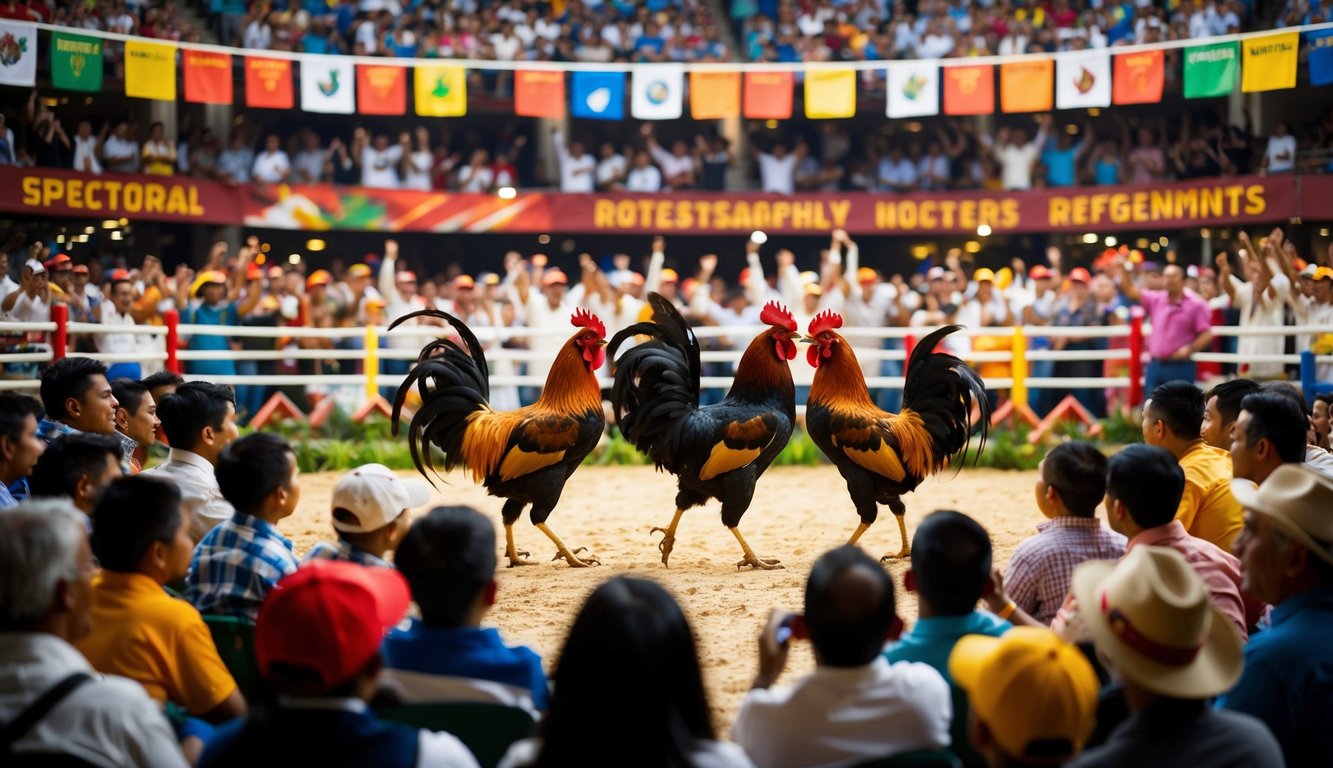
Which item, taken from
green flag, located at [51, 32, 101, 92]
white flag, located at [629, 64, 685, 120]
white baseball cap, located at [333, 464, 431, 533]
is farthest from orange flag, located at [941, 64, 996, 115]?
white baseball cap, located at [333, 464, 431, 533]

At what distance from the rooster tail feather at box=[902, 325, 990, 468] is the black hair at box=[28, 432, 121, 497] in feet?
15.4

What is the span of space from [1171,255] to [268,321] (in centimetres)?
1123

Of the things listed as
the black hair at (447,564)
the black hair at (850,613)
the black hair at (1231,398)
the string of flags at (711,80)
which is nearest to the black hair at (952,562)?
the black hair at (850,613)

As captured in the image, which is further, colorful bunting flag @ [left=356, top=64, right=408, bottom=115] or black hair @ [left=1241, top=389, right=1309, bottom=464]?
colorful bunting flag @ [left=356, top=64, right=408, bottom=115]

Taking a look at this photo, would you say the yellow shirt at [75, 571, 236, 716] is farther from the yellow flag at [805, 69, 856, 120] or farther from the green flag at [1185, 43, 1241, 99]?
the green flag at [1185, 43, 1241, 99]

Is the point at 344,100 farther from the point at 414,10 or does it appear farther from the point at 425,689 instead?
the point at 425,689

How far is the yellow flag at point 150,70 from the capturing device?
16.2 m

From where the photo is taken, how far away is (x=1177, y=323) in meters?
12.0

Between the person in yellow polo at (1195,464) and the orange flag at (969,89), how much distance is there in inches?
551

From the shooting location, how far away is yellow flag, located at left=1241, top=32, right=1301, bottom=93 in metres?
16.3

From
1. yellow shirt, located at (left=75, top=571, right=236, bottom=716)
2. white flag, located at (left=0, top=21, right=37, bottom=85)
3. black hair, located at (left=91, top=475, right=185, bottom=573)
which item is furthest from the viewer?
white flag, located at (left=0, top=21, right=37, bottom=85)

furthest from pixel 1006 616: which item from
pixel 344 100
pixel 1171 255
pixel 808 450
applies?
pixel 344 100

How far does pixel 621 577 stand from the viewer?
253 centimetres

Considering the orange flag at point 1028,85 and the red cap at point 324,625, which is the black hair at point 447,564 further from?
the orange flag at point 1028,85
